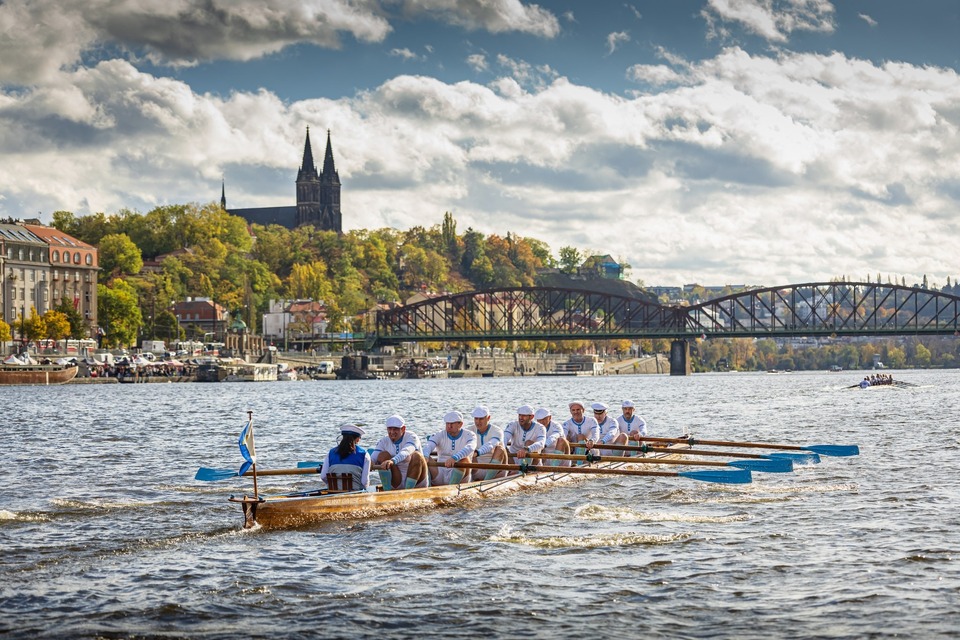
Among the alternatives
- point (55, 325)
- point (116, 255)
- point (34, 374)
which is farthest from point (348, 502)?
point (116, 255)

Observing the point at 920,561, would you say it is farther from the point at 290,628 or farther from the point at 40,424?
the point at 40,424

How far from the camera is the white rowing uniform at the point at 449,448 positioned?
2494cm

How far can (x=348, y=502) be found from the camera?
22.0 m

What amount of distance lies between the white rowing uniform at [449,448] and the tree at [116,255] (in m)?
168

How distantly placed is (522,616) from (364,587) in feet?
9.09

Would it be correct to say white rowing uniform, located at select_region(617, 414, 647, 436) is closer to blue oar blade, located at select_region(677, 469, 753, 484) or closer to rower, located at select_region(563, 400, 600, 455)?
rower, located at select_region(563, 400, 600, 455)

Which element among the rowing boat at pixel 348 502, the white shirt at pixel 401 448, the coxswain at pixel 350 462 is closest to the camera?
the rowing boat at pixel 348 502

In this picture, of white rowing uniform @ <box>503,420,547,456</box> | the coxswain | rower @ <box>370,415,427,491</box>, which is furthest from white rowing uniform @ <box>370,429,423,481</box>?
white rowing uniform @ <box>503,420,547,456</box>

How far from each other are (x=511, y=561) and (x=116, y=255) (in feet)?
575

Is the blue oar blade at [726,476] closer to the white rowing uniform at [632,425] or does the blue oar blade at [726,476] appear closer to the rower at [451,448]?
the rower at [451,448]

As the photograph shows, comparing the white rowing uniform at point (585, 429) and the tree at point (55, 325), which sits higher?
the tree at point (55, 325)

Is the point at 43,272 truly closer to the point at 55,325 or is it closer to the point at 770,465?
the point at 55,325

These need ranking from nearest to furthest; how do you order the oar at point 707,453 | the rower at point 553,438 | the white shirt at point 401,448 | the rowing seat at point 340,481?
the rowing seat at point 340,481
the white shirt at point 401,448
the rower at point 553,438
the oar at point 707,453

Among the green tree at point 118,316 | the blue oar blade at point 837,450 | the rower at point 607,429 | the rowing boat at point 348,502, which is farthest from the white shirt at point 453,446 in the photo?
the green tree at point 118,316
